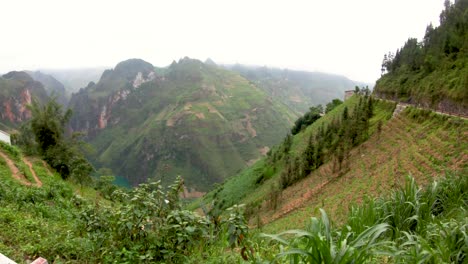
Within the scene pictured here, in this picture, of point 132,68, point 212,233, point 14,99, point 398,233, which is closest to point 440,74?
point 398,233

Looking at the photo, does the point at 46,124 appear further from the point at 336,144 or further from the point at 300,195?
the point at 336,144

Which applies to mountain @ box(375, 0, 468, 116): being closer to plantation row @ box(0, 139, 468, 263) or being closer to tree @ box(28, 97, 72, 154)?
plantation row @ box(0, 139, 468, 263)

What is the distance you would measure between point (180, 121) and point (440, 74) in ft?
333

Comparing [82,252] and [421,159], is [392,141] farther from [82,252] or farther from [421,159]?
[82,252]

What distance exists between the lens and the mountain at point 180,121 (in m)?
106

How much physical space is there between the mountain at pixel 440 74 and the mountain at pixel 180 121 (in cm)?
6073

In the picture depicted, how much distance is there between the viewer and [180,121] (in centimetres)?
11969

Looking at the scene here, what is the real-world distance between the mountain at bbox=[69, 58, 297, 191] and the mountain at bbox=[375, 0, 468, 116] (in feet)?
199

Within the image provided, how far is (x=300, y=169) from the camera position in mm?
29750

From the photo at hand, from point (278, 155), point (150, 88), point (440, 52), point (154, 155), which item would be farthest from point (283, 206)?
point (150, 88)

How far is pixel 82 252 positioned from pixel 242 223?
265 cm

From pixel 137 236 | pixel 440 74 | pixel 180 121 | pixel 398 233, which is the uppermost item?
pixel 440 74

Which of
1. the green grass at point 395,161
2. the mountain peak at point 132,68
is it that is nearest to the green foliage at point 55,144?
the green grass at point 395,161

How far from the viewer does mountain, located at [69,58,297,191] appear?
4166 inches
